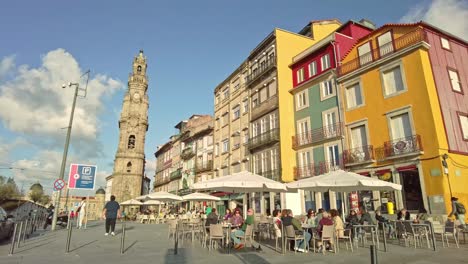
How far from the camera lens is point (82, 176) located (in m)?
15.3

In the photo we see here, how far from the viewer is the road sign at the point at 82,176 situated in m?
15.0

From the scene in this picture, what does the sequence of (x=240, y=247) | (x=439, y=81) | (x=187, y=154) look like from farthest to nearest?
(x=187, y=154)
(x=439, y=81)
(x=240, y=247)

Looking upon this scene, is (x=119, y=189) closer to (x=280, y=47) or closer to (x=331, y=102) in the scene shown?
(x=280, y=47)

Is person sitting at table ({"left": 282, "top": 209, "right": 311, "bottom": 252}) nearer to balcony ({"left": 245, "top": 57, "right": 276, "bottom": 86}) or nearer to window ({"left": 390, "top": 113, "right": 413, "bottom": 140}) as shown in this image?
window ({"left": 390, "top": 113, "right": 413, "bottom": 140})

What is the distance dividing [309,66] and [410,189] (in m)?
12.5

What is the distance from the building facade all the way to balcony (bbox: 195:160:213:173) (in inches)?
606

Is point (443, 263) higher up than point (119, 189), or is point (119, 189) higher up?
point (119, 189)

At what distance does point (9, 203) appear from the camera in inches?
963

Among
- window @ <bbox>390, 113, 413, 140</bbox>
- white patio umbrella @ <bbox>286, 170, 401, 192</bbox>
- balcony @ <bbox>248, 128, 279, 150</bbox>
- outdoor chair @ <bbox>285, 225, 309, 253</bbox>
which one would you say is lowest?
outdoor chair @ <bbox>285, 225, 309, 253</bbox>

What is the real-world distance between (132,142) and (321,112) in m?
46.4

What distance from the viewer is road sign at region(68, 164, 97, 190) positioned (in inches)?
A: 589

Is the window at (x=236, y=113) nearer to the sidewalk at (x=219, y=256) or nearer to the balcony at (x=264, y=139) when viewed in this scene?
the balcony at (x=264, y=139)

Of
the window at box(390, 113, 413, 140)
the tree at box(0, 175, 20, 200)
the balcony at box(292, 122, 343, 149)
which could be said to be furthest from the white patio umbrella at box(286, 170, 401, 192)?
the tree at box(0, 175, 20, 200)

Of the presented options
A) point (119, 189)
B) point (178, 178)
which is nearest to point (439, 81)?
point (178, 178)
